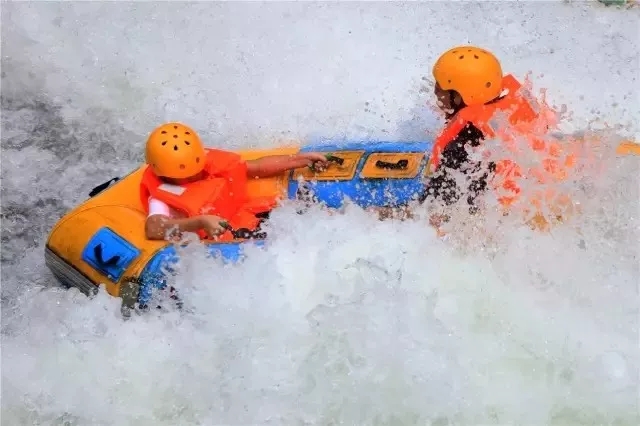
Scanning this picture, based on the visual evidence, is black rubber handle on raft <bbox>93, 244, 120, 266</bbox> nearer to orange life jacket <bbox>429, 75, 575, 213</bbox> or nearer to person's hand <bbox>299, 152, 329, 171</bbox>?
person's hand <bbox>299, 152, 329, 171</bbox>

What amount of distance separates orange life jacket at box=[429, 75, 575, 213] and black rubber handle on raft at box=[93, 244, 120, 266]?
1372 millimetres

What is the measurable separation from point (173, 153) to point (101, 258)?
55 cm

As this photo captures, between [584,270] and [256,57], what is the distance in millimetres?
3075

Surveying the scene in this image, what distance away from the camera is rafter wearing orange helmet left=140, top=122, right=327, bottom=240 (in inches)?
132

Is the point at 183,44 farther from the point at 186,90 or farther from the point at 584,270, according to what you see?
the point at 584,270

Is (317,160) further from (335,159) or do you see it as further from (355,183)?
(355,183)

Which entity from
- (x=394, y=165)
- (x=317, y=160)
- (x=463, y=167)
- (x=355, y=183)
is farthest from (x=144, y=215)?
(x=463, y=167)

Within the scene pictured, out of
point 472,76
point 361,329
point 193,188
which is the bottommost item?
point 361,329

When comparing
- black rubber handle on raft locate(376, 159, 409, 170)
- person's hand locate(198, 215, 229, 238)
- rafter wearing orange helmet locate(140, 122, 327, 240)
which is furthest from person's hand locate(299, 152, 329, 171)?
person's hand locate(198, 215, 229, 238)

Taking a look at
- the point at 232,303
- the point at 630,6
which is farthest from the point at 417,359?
the point at 630,6

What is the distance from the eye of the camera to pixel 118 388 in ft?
9.59

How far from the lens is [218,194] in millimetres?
3451

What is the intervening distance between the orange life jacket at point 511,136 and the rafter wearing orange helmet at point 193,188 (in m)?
0.69

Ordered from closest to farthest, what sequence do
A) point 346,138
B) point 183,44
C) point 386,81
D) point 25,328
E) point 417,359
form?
point 417,359, point 25,328, point 346,138, point 386,81, point 183,44
